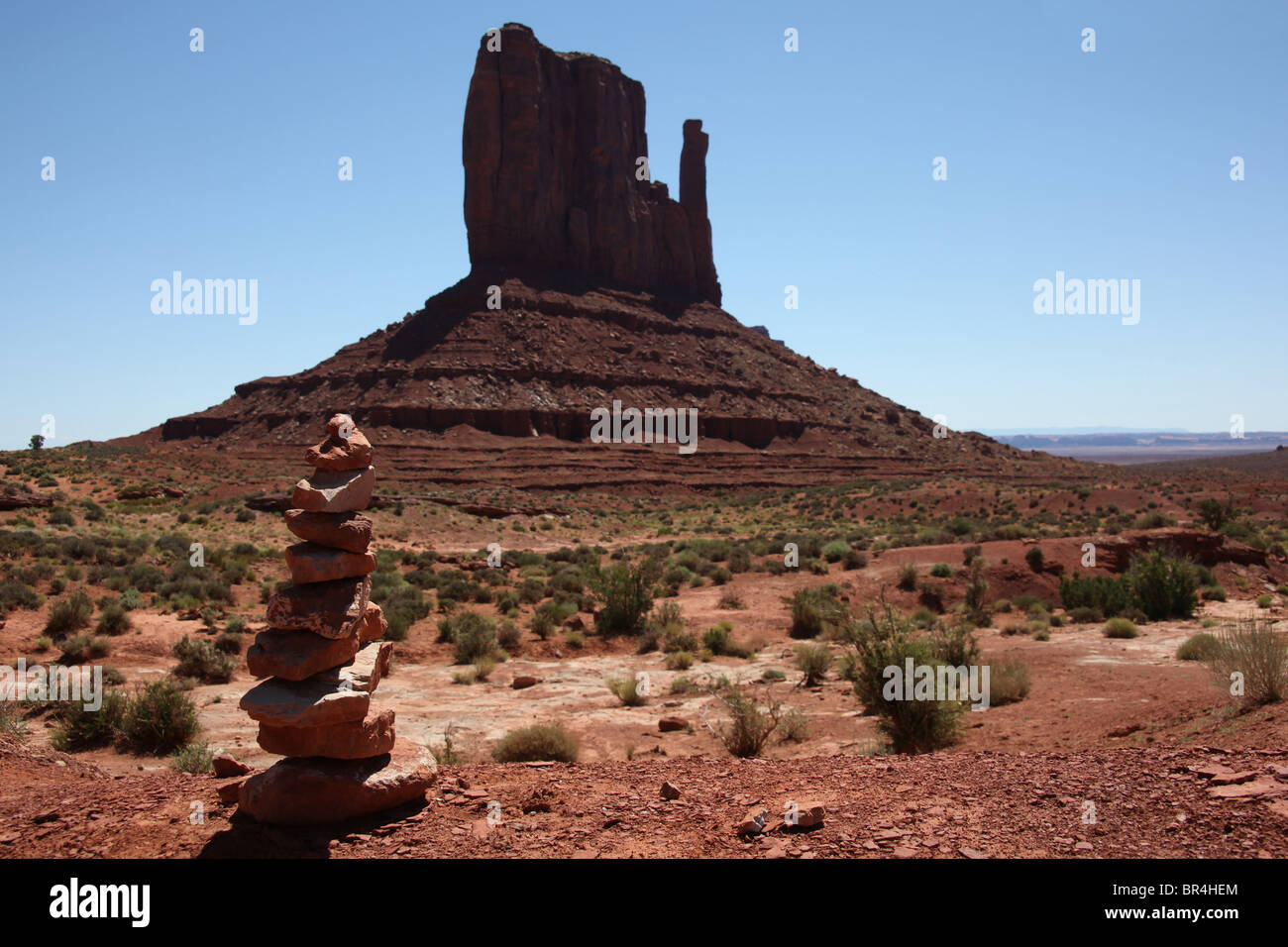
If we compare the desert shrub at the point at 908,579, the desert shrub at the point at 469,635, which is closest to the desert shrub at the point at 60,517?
the desert shrub at the point at 469,635

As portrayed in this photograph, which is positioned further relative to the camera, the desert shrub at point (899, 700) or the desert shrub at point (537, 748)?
the desert shrub at point (537, 748)

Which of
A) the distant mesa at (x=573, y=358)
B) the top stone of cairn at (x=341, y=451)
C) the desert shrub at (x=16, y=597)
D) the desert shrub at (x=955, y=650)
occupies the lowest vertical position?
the desert shrub at (x=955, y=650)

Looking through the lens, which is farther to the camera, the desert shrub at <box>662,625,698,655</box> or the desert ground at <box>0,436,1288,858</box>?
the desert shrub at <box>662,625,698,655</box>

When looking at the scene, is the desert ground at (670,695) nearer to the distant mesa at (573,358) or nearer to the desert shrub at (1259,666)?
the desert shrub at (1259,666)

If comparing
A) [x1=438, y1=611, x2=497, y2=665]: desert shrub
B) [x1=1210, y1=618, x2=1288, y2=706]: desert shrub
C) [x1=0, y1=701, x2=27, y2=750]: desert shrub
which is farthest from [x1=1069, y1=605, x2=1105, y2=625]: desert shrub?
[x1=0, y1=701, x2=27, y2=750]: desert shrub

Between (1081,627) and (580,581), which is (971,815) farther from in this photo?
(580,581)

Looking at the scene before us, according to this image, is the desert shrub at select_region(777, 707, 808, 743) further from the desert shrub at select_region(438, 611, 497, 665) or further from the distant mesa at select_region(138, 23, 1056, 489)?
the distant mesa at select_region(138, 23, 1056, 489)
